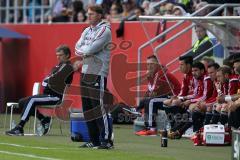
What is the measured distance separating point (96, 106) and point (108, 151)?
79 cm

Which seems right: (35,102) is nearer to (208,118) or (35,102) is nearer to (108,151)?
(208,118)

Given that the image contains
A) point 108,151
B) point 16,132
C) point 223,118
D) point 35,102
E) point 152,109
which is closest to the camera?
point 108,151

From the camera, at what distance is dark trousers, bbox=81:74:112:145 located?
47.1 feet

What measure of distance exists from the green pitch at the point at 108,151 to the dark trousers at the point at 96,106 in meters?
0.34

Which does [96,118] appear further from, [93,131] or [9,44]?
[9,44]

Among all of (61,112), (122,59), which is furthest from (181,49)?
(61,112)

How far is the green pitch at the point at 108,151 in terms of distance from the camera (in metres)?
13.2

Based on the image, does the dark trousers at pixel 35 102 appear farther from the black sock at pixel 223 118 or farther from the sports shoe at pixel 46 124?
the black sock at pixel 223 118

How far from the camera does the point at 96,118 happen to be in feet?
47.9

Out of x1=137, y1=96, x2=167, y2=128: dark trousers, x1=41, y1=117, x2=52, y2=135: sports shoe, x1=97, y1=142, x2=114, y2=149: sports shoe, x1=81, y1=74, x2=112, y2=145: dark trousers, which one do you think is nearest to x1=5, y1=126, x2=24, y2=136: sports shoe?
x1=41, y1=117, x2=52, y2=135: sports shoe

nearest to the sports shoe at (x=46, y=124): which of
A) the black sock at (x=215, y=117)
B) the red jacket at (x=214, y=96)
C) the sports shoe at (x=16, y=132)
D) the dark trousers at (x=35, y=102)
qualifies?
the dark trousers at (x=35, y=102)

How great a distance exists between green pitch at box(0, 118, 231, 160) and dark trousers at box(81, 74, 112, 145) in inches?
13.2

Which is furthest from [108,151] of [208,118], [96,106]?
[208,118]

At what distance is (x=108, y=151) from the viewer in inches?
555
